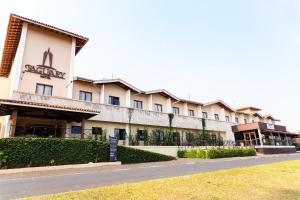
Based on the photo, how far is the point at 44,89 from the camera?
69.6 feet

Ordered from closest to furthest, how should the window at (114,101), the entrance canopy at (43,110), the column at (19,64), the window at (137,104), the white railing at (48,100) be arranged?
the entrance canopy at (43,110) → the white railing at (48,100) → the column at (19,64) → the window at (114,101) → the window at (137,104)

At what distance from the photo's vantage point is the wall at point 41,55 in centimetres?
2055

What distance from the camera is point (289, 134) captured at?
1676 inches

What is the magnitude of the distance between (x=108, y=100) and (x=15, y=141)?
41.1 feet

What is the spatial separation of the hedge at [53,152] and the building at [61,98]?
1792 mm

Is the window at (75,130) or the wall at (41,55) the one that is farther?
the window at (75,130)

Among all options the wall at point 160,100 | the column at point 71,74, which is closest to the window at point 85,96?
the column at point 71,74

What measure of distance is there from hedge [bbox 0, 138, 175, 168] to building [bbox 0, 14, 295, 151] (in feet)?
5.88

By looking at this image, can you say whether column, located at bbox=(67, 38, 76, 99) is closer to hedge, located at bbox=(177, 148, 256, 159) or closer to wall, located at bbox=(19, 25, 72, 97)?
wall, located at bbox=(19, 25, 72, 97)

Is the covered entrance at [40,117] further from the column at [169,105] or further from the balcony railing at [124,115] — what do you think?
the column at [169,105]

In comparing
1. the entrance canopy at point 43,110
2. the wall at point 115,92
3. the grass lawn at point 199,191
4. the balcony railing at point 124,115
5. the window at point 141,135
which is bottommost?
the grass lawn at point 199,191

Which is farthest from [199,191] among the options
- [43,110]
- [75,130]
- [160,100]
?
[160,100]

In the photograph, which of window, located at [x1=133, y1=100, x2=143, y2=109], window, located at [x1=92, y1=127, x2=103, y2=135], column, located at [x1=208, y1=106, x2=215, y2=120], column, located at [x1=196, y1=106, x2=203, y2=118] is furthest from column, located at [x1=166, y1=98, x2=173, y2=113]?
window, located at [x1=92, y1=127, x2=103, y2=135]

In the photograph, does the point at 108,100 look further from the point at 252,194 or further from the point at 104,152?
the point at 252,194
